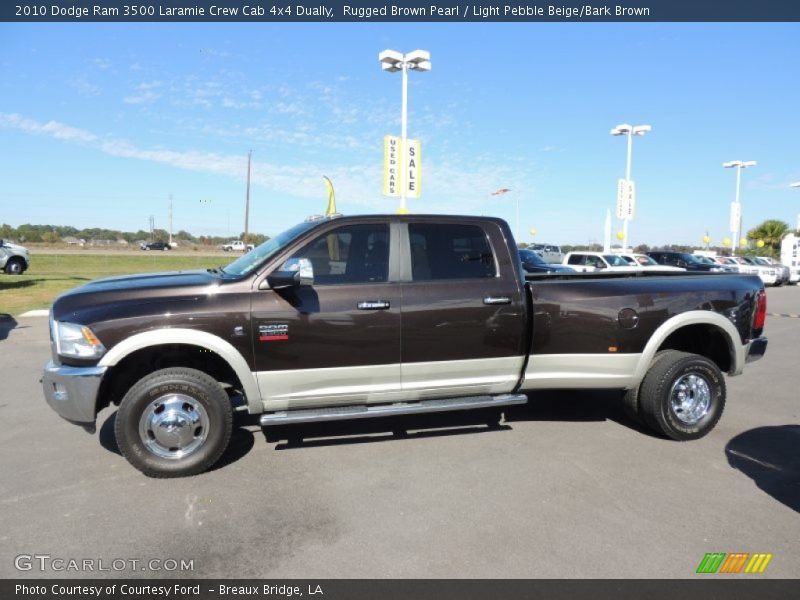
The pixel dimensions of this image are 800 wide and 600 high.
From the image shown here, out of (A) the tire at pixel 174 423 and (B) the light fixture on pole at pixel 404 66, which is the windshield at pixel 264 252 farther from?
(B) the light fixture on pole at pixel 404 66

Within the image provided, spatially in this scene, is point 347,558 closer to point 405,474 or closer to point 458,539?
point 458,539

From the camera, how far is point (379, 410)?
4375 millimetres

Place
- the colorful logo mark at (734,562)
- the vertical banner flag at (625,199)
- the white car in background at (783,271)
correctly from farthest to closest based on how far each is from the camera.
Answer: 1. the vertical banner flag at (625,199)
2. the white car in background at (783,271)
3. the colorful logo mark at (734,562)

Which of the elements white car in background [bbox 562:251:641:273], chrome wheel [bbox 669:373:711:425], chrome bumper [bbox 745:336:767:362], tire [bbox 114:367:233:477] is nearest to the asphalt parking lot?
tire [bbox 114:367:233:477]

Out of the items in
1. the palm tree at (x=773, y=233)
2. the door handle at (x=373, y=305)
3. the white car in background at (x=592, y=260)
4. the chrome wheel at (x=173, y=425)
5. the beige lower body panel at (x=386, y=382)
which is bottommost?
the chrome wheel at (x=173, y=425)

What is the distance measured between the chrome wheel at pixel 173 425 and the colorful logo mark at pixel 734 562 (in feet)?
11.1

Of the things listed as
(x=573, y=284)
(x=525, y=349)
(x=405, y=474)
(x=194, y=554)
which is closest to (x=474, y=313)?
(x=525, y=349)

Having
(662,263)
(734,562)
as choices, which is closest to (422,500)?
(734,562)

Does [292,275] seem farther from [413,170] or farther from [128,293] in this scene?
[413,170]

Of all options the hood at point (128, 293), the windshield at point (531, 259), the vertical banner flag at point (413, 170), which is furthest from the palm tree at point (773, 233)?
the hood at point (128, 293)

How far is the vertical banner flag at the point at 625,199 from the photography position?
30.9 meters

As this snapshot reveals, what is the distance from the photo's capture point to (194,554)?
10.2 feet

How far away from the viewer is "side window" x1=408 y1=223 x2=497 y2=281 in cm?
464
